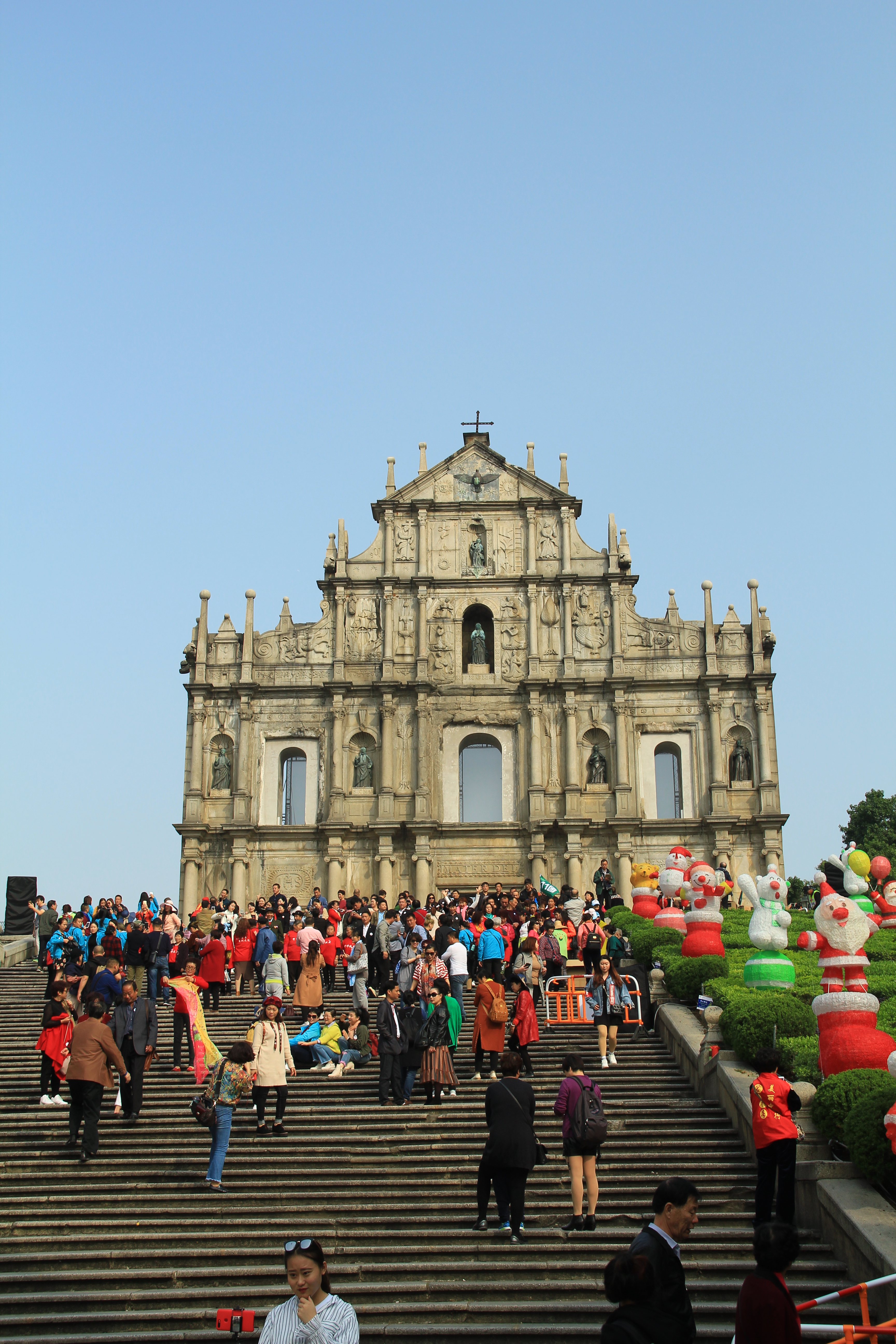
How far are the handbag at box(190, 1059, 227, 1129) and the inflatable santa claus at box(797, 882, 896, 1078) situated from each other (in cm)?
555

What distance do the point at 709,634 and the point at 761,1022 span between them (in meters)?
26.3

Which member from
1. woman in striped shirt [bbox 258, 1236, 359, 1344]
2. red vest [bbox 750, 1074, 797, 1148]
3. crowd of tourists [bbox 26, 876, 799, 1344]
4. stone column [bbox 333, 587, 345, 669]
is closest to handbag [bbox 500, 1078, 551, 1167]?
crowd of tourists [bbox 26, 876, 799, 1344]

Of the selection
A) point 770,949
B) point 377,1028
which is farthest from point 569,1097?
point 770,949

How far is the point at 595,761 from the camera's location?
1577 inches

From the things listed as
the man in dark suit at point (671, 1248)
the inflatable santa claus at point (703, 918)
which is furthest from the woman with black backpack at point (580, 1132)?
the inflatable santa claus at point (703, 918)

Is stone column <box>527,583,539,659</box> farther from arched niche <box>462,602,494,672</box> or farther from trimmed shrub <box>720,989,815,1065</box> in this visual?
trimmed shrub <box>720,989,815,1065</box>

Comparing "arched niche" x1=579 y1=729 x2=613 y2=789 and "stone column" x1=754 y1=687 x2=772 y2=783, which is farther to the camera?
"arched niche" x1=579 y1=729 x2=613 y2=789

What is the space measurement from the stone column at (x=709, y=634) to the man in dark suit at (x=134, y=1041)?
26902 mm

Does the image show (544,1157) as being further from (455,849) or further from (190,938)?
(455,849)

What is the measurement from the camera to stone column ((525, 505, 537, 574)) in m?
41.8

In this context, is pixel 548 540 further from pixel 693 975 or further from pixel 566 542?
pixel 693 975

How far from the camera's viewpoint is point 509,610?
41500 millimetres

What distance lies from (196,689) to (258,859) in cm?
517

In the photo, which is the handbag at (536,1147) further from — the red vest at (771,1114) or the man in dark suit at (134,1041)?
the man in dark suit at (134,1041)
